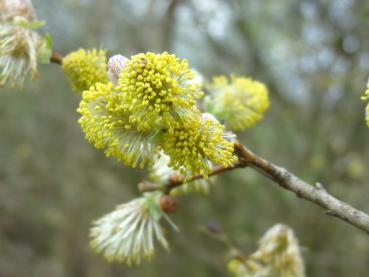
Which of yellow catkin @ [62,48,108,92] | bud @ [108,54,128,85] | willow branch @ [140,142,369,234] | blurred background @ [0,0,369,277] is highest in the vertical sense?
blurred background @ [0,0,369,277]

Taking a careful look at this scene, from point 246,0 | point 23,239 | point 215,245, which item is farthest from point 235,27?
point 23,239

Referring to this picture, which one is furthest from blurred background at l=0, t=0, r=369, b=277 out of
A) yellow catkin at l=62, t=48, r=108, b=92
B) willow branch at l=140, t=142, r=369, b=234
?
willow branch at l=140, t=142, r=369, b=234

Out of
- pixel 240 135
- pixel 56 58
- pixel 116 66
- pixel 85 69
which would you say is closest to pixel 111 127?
pixel 116 66

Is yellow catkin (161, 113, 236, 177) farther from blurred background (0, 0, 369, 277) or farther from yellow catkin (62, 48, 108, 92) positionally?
blurred background (0, 0, 369, 277)

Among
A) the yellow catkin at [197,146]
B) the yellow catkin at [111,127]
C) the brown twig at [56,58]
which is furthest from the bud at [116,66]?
the brown twig at [56,58]

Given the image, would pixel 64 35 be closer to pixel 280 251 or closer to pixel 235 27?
pixel 235 27

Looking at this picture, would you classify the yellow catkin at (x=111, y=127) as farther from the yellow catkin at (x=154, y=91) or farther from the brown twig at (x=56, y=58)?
the brown twig at (x=56, y=58)
